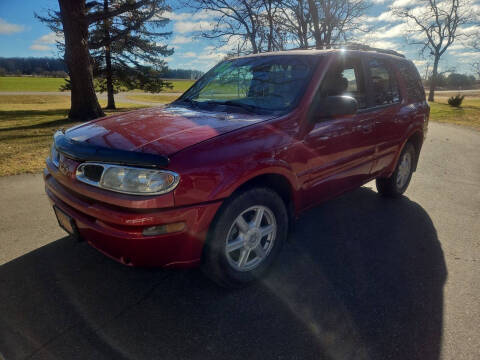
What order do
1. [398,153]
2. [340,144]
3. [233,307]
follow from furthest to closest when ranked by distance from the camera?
[398,153], [340,144], [233,307]

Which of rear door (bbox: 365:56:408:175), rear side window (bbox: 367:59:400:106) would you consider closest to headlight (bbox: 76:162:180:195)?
rear door (bbox: 365:56:408:175)

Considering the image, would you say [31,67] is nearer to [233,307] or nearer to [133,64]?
[133,64]

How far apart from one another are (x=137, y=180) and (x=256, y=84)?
176cm

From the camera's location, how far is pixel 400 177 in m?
4.63

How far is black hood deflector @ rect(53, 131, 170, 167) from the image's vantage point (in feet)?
6.48

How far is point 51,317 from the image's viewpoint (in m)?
2.23

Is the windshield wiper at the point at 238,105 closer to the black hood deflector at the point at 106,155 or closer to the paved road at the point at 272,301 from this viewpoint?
the black hood deflector at the point at 106,155

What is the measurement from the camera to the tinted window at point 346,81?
3061 millimetres

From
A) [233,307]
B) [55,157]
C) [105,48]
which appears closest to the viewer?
[233,307]

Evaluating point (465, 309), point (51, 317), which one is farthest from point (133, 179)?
point (465, 309)

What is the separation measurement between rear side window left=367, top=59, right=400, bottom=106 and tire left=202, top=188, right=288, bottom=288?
6.24ft

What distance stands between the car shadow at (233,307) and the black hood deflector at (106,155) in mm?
851

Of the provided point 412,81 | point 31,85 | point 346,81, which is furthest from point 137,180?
point 31,85

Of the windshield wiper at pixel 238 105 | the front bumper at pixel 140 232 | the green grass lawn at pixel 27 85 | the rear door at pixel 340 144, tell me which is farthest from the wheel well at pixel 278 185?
the green grass lawn at pixel 27 85
